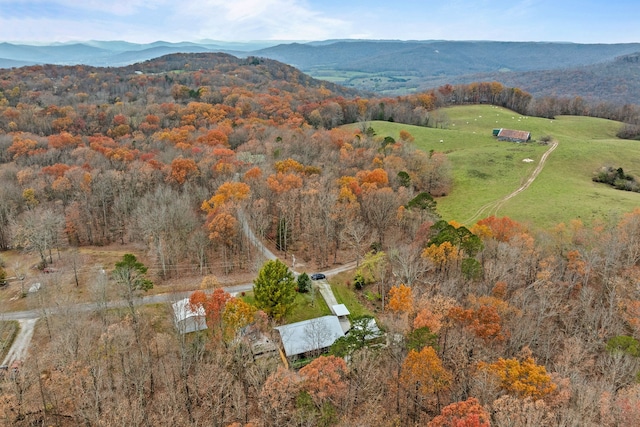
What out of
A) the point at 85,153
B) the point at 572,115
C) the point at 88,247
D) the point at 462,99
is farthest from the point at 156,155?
the point at 572,115

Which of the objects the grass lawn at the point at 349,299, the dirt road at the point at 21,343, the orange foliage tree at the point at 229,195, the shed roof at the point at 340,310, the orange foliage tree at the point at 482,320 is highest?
the orange foliage tree at the point at 229,195

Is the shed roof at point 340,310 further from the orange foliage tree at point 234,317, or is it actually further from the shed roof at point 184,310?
the shed roof at point 184,310

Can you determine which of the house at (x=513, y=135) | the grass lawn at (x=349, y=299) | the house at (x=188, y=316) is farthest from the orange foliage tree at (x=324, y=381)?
the house at (x=513, y=135)

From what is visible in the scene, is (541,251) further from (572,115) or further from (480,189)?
(572,115)

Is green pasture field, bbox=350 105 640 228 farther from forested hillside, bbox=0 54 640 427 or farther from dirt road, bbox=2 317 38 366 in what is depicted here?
dirt road, bbox=2 317 38 366

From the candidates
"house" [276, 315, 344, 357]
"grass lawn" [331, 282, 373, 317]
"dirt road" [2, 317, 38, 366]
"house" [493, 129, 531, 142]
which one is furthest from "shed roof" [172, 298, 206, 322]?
"house" [493, 129, 531, 142]
